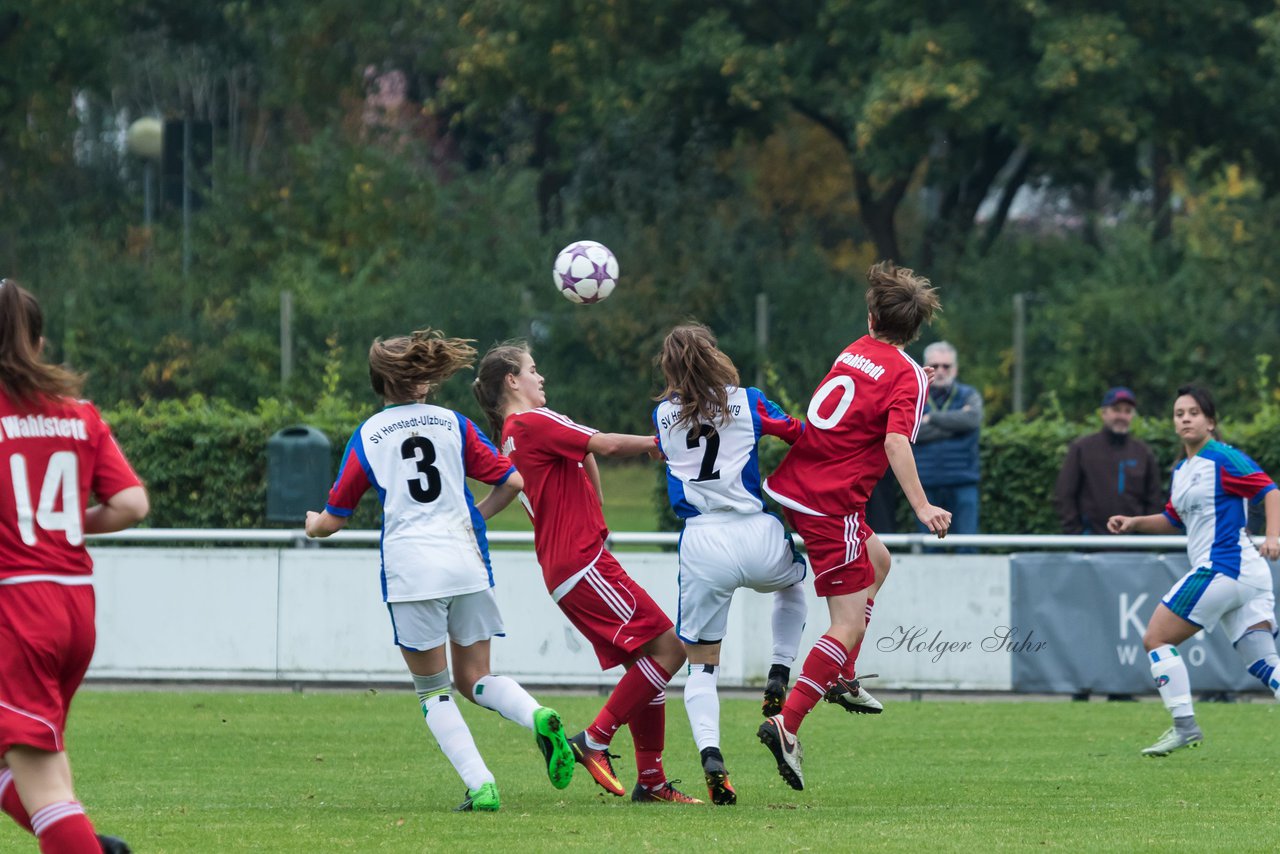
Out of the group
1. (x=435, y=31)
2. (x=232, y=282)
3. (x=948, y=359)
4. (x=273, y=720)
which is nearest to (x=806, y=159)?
(x=435, y=31)

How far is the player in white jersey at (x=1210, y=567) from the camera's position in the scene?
9.95m

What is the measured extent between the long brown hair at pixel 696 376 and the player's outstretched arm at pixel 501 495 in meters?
0.69

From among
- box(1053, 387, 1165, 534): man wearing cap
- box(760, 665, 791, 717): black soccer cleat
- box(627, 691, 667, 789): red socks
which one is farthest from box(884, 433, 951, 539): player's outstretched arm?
box(1053, 387, 1165, 534): man wearing cap

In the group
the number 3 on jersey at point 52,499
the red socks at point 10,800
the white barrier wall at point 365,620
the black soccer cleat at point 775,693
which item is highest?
the number 3 on jersey at point 52,499

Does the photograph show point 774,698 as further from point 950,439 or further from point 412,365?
point 950,439

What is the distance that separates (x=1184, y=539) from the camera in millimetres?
12977

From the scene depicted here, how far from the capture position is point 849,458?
8055 mm

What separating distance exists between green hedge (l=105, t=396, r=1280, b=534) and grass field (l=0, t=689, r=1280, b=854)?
3183 mm

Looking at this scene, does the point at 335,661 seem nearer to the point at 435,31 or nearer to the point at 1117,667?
the point at 1117,667

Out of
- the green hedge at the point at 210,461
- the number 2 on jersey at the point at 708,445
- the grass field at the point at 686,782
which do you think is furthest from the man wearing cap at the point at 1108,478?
the number 2 on jersey at the point at 708,445

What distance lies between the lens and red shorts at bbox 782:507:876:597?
26.2ft

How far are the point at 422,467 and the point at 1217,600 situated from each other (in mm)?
4545

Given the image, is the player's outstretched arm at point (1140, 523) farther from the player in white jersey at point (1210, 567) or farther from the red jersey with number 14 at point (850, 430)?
the red jersey with number 14 at point (850, 430)

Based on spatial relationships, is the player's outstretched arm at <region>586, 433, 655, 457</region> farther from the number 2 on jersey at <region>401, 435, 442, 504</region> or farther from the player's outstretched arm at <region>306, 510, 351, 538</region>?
the player's outstretched arm at <region>306, 510, 351, 538</region>
